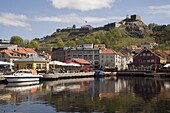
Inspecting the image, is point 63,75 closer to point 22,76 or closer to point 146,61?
point 22,76

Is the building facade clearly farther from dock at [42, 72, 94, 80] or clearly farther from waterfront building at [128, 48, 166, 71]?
dock at [42, 72, 94, 80]

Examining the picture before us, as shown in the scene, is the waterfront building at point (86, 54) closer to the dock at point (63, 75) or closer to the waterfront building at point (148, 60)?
the waterfront building at point (148, 60)

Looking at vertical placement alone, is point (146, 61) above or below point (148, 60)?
below

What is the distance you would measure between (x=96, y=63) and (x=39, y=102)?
Answer: 11373cm

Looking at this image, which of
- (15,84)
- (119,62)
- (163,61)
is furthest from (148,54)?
(15,84)

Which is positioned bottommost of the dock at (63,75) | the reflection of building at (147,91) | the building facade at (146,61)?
the reflection of building at (147,91)

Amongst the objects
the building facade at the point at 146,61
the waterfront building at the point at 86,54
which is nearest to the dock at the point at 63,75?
the building facade at the point at 146,61

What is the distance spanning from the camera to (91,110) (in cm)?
3266

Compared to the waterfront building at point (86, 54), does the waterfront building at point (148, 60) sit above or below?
below

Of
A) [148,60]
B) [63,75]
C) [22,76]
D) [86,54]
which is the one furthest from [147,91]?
[86,54]

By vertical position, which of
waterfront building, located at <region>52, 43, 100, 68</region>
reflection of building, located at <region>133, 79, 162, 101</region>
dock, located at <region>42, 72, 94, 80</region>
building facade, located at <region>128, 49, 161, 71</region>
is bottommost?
reflection of building, located at <region>133, 79, 162, 101</region>

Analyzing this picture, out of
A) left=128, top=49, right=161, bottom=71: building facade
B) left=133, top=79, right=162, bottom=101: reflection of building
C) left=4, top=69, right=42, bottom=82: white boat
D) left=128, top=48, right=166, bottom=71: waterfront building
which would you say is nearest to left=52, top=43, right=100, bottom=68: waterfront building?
left=128, top=48, right=166, bottom=71: waterfront building

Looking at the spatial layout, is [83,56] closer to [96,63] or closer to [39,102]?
[96,63]

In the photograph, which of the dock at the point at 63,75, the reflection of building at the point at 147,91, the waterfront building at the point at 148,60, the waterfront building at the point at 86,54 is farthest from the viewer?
the waterfront building at the point at 86,54
